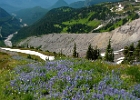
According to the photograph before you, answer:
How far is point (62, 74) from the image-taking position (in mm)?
12195

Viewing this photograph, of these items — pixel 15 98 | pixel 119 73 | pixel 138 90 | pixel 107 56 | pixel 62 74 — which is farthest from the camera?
pixel 107 56

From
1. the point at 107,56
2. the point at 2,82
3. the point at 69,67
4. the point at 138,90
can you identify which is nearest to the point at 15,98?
the point at 2,82

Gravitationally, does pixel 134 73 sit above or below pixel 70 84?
above

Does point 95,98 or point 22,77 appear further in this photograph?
point 22,77

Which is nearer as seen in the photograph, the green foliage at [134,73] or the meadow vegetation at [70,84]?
the meadow vegetation at [70,84]

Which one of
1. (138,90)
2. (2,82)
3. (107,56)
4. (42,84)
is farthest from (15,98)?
(107,56)

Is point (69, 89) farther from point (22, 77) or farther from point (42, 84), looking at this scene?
point (22, 77)

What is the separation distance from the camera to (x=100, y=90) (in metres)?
10.2

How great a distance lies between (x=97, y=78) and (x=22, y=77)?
3.88m

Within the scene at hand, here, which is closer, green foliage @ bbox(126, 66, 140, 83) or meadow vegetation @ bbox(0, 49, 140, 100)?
meadow vegetation @ bbox(0, 49, 140, 100)

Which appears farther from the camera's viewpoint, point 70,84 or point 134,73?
point 134,73

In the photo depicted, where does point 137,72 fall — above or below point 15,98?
above

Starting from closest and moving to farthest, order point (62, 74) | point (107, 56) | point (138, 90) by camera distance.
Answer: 1. point (138, 90)
2. point (62, 74)
3. point (107, 56)

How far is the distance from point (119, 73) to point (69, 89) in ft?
12.0
